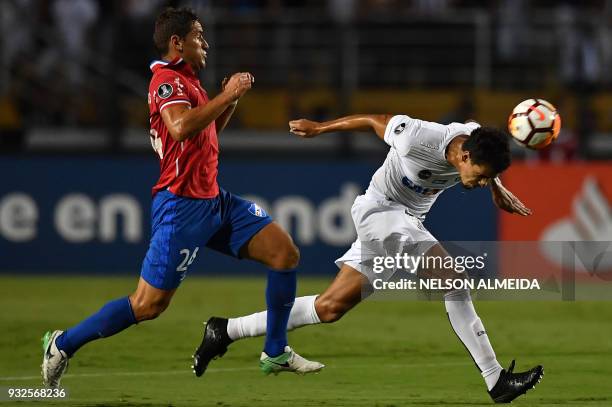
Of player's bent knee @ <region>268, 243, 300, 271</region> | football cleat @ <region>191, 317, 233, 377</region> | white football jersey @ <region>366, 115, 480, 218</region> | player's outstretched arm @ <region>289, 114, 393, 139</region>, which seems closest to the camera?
white football jersey @ <region>366, 115, 480, 218</region>

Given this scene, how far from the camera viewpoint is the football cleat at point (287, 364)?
26.3 feet

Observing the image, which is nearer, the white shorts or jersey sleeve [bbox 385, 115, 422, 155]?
jersey sleeve [bbox 385, 115, 422, 155]

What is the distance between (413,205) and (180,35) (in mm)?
1977

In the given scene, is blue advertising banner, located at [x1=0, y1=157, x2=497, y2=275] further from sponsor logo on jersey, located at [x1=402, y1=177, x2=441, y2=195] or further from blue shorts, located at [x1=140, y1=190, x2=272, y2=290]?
blue shorts, located at [x1=140, y1=190, x2=272, y2=290]

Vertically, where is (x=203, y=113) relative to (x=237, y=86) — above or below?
below

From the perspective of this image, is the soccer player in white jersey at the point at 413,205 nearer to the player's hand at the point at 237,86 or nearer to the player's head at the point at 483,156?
the player's head at the point at 483,156

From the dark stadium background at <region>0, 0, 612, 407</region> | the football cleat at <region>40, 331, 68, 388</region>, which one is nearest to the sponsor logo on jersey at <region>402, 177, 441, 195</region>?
the dark stadium background at <region>0, 0, 612, 407</region>

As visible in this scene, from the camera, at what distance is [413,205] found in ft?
27.2

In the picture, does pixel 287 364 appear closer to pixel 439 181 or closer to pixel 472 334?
pixel 472 334

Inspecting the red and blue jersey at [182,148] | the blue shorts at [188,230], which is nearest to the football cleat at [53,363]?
the blue shorts at [188,230]

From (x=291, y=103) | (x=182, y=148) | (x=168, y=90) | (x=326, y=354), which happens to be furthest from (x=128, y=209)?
(x=168, y=90)

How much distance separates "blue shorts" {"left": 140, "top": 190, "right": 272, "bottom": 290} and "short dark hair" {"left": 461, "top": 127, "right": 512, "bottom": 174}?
1.50 meters

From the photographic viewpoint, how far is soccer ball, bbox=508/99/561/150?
8.27 m

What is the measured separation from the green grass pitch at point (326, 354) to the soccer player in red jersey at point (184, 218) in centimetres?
44
